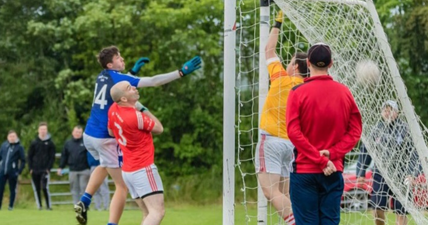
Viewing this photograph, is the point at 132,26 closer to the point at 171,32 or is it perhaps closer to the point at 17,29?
the point at 171,32

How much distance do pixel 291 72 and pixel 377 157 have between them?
1220 millimetres

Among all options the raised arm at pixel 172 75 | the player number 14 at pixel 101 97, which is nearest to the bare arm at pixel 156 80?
the raised arm at pixel 172 75

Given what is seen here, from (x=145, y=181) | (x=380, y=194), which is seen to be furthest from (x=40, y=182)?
(x=145, y=181)

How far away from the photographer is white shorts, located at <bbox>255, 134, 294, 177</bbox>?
25.8 ft

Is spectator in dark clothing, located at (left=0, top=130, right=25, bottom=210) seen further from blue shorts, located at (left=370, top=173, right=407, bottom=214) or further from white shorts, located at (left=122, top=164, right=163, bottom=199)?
white shorts, located at (left=122, top=164, right=163, bottom=199)

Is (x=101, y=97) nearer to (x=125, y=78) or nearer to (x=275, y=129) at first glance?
(x=125, y=78)

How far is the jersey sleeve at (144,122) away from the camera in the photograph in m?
7.57

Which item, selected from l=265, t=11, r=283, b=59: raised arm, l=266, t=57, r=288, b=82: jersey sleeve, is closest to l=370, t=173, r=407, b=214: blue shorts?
l=266, t=57, r=288, b=82: jersey sleeve

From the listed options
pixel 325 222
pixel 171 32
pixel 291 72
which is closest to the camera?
pixel 325 222

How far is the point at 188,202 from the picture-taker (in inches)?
827

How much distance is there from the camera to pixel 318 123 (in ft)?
20.2

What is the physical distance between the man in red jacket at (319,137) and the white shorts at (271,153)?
1607 mm

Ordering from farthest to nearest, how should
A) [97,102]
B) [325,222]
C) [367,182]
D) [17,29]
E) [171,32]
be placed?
[17,29] → [171,32] → [367,182] → [97,102] → [325,222]

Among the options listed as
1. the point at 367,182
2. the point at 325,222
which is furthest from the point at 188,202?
the point at 325,222
